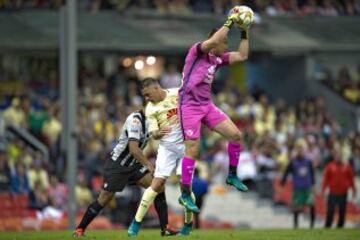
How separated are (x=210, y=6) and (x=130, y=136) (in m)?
23.5

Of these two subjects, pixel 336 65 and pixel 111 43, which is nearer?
pixel 111 43

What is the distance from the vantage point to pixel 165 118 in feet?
60.4

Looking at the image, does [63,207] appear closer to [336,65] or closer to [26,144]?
[26,144]

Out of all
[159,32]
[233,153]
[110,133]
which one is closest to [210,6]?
[159,32]

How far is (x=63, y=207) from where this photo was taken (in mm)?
30344

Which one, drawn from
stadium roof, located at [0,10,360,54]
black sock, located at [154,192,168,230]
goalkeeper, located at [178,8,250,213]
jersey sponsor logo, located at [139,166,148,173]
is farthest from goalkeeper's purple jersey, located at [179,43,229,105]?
stadium roof, located at [0,10,360,54]

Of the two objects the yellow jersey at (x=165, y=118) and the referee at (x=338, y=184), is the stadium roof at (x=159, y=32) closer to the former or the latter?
the referee at (x=338, y=184)

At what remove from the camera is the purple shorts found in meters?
17.9

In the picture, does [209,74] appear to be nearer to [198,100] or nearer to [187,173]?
[198,100]

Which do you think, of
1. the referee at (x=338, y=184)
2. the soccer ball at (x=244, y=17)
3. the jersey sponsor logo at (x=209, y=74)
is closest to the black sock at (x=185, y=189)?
the jersey sponsor logo at (x=209, y=74)

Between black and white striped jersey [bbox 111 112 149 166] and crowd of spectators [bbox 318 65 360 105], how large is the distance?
21951mm

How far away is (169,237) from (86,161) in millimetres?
13927

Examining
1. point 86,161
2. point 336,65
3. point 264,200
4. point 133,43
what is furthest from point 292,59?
point 86,161

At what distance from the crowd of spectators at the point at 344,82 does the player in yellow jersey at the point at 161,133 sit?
72.5 ft
